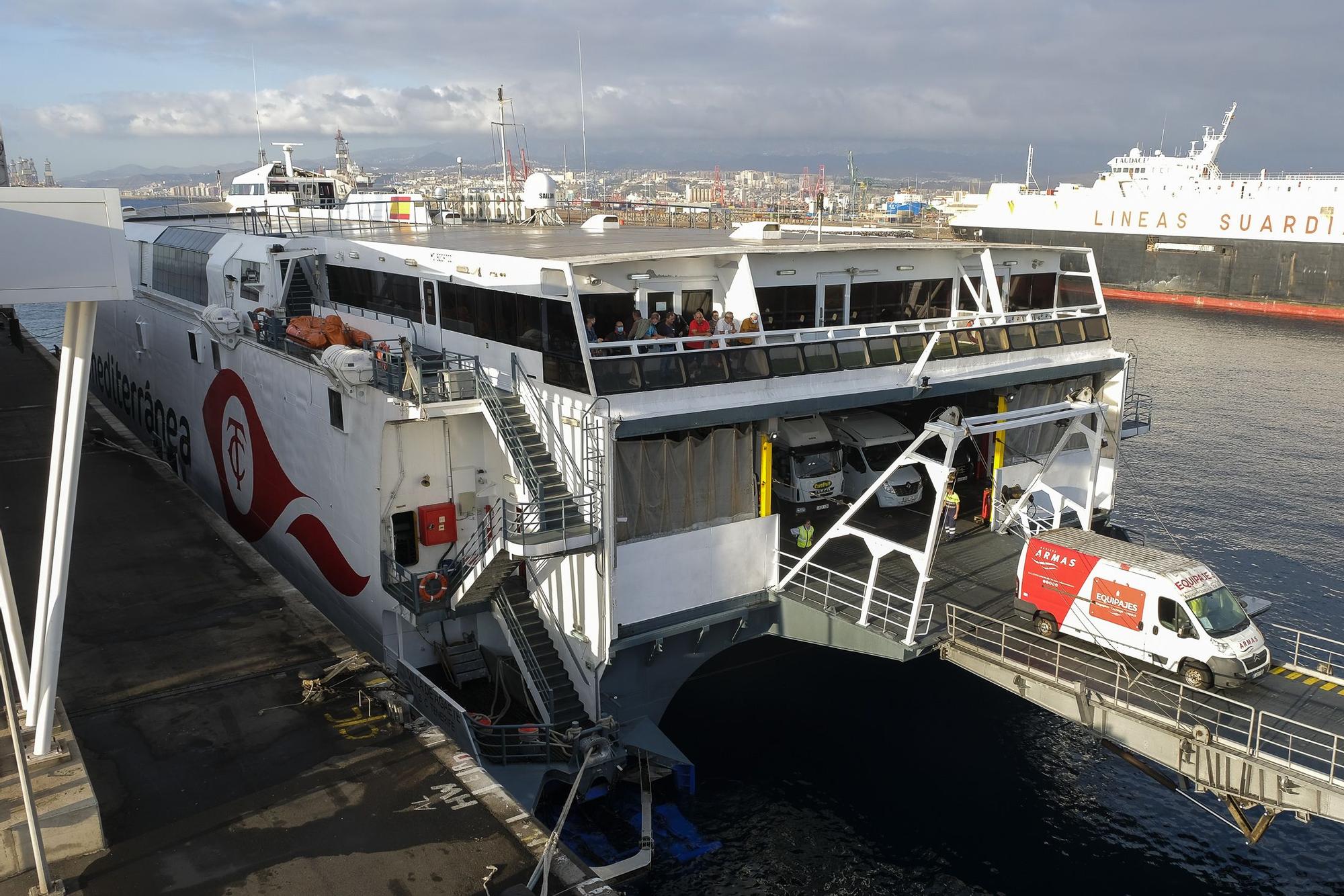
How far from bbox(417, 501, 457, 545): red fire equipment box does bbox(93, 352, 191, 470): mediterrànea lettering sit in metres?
17.7

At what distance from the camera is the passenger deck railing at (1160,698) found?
45.5ft

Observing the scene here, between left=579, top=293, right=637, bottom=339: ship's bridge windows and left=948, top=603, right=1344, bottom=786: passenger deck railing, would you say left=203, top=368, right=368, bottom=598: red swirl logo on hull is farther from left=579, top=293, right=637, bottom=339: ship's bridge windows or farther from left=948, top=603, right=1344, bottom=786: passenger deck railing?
left=948, top=603, right=1344, bottom=786: passenger deck railing

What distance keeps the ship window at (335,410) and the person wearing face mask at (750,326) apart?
8.32 meters

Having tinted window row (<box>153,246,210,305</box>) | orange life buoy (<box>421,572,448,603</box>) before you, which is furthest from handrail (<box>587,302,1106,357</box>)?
tinted window row (<box>153,246,210,305</box>)

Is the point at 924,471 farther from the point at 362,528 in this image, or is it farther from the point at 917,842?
the point at 362,528

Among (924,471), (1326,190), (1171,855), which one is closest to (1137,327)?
(1326,190)

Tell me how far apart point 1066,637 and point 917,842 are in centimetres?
469

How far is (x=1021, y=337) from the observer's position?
70.4ft

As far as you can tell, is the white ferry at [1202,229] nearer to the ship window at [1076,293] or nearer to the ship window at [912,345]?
the ship window at [1076,293]

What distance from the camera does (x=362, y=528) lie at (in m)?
20.5

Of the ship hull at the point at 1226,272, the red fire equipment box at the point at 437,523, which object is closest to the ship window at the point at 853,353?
the red fire equipment box at the point at 437,523

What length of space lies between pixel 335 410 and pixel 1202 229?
320 feet

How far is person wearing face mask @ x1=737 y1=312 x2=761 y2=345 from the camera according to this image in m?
19.0

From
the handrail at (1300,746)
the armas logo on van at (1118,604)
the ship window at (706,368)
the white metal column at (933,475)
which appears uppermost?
the ship window at (706,368)
